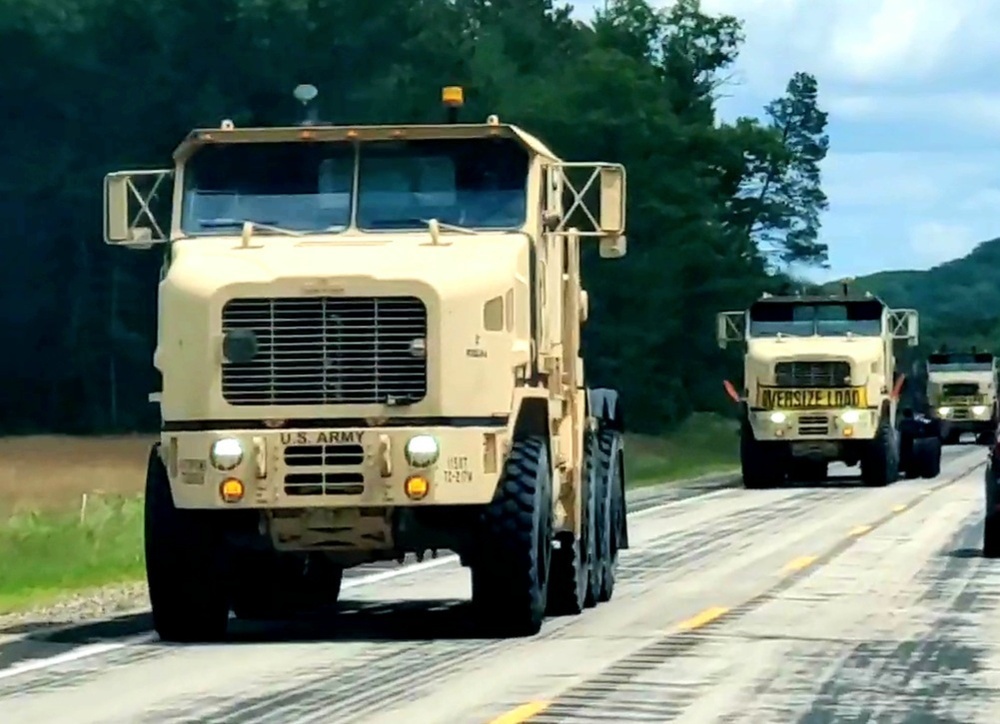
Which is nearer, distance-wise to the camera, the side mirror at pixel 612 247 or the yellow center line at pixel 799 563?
the side mirror at pixel 612 247

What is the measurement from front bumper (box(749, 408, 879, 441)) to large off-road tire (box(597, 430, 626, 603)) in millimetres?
21798

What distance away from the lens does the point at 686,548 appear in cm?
2728

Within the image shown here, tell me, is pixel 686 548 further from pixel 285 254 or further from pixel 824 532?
pixel 285 254

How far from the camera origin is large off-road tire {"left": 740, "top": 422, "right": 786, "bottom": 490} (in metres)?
44.3

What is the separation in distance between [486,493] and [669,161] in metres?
70.4

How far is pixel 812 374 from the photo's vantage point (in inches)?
1719

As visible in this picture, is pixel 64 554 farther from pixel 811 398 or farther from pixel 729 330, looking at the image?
pixel 729 330

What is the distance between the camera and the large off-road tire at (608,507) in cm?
2019

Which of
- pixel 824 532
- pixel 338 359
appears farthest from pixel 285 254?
pixel 824 532

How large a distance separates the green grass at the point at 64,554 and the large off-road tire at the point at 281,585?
2046mm

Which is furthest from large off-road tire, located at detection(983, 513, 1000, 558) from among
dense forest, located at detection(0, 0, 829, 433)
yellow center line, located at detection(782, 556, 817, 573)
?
dense forest, located at detection(0, 0, 829, 433)

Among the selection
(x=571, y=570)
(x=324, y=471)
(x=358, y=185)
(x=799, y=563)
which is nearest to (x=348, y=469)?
(x=324, y=471)

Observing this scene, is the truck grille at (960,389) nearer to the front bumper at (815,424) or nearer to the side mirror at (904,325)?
the side mirror at (904,325)

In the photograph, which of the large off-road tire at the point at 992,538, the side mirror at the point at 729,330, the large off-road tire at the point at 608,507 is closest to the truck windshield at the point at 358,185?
the large off-road tire at the point at 608,507
